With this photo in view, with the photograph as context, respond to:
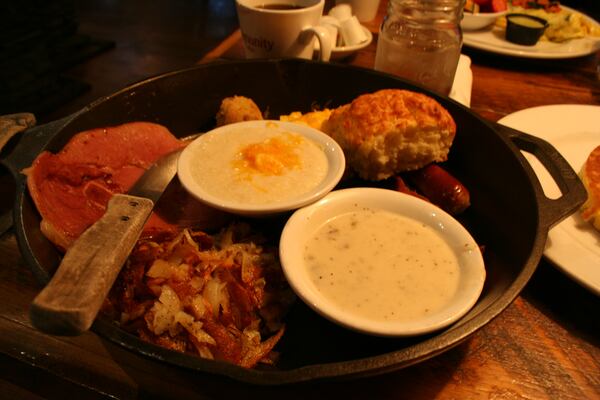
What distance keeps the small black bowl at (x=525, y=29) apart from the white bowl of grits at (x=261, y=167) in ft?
7.40

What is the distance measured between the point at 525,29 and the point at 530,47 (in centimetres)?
13

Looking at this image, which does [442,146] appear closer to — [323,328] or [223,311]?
[323,328]

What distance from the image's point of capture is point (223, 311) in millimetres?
1304

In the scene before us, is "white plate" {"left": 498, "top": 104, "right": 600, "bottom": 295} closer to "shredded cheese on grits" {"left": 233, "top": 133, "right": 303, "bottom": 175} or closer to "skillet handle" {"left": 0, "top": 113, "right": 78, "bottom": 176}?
"shredded cheese on grits" {"left": 233, "top": 133, "right": 303, "bottom": 175}

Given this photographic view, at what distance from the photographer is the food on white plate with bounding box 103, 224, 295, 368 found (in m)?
1.24

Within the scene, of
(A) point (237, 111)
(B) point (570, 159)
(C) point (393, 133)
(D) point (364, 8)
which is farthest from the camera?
(D) point (364, 8)

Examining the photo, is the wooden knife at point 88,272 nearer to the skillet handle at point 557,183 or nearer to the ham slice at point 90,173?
the ham slice at point 90,173

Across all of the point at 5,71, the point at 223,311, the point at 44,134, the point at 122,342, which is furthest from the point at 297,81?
the point at 5,71

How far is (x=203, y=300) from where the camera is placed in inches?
51.1

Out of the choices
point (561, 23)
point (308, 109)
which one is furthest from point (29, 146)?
point (561, 23)

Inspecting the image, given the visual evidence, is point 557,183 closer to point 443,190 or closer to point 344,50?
point 443,190

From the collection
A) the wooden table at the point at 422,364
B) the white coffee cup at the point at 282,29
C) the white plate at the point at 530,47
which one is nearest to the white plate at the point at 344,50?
the white coffee cup at the point at 282,29

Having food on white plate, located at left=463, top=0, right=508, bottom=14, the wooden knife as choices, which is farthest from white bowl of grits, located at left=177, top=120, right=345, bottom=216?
food on white plate, located at left=463, top=0, right=508, bottom=14

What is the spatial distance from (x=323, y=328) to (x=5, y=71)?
5.12 metres
